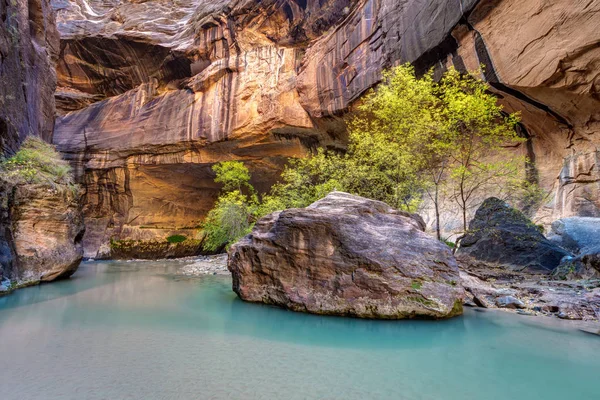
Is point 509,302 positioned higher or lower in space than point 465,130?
lower

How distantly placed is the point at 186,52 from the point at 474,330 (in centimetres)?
2235

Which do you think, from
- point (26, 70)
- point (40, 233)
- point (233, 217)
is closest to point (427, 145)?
point (233, 217)

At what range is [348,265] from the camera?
232 inches

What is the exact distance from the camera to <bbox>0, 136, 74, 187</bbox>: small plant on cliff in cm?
930

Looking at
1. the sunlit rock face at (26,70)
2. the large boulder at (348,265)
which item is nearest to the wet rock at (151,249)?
the sunlit rock face at (26,70)

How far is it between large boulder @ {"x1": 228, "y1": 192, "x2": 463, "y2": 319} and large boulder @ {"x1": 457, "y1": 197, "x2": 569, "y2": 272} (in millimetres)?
5065

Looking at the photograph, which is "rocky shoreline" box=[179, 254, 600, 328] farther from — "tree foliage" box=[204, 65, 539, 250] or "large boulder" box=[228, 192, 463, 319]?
"tree foliage" box=[204, 65, 539, 250]

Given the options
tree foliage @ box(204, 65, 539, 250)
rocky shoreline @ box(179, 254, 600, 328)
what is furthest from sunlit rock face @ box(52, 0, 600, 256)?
rocky shoreline @ box(179, 254, 600, 328)

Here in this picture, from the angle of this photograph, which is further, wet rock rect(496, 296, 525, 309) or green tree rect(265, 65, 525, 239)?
green tree rect(265, 65, 525, 239)

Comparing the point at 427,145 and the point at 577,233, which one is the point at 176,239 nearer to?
the point at 427,145

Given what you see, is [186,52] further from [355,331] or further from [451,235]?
[355,331]

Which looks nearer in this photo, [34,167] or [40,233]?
[40,233]

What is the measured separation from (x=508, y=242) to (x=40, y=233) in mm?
14150

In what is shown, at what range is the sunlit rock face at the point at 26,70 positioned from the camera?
33.9ft
